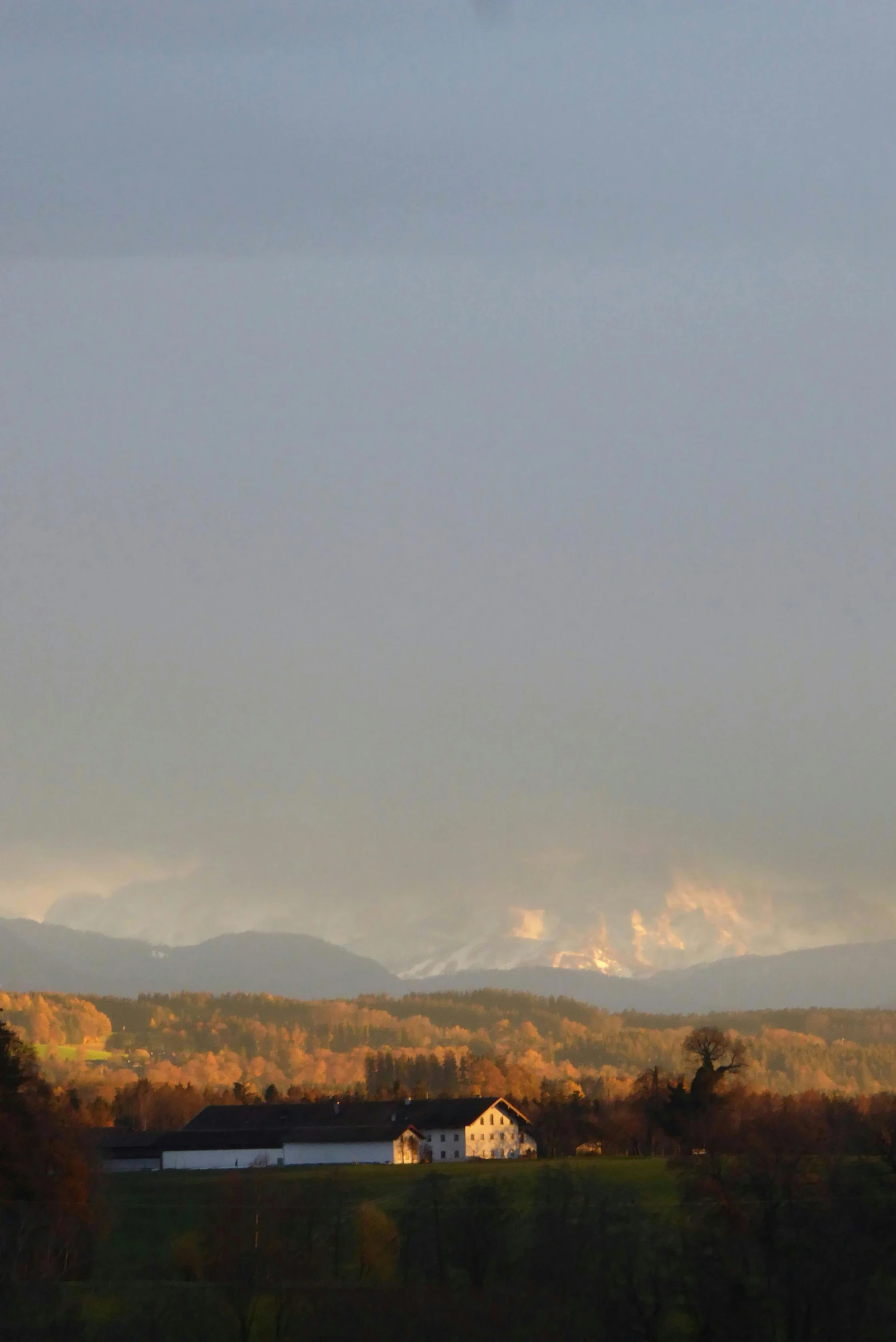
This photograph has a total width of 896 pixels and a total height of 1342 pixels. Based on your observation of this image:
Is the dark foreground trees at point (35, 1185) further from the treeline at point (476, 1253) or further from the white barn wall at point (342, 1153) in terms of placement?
the white barn wall at point (342, 1153)

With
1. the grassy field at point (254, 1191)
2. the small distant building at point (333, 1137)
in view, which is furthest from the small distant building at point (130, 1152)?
the grassy field at point (254, 1191)

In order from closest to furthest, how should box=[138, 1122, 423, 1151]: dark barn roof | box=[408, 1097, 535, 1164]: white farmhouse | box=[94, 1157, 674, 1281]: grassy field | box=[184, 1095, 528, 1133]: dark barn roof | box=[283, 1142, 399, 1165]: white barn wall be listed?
1. box=[94, 1157, 674, 1281]: grassy field
2. box=[283, 1142, 399, 1165]: white barn wall
3. box=[138, 1122, 423, 1151]: dark barn roof
4. box=[408, 1097, 535, 1164]: white farmhouse
5. box=[184, 1095, 528, 1133]: dark barn roof

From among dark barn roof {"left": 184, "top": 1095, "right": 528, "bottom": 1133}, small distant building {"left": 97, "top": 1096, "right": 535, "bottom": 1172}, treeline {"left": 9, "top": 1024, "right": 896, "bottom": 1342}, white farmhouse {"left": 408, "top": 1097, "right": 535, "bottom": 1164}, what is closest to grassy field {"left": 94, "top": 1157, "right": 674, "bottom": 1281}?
treeline {"left": 9, "top": 1024, "right": 896, "bottom": 1342}

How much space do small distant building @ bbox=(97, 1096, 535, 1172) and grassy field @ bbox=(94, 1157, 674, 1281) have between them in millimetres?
13073

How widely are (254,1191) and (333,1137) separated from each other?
59.9 m

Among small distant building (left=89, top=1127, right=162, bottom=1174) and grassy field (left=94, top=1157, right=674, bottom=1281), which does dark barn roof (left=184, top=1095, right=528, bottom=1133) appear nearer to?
small distant building (left=89, top=1127, right=162, bottom=1174)

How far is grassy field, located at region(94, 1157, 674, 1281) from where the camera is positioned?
237 feet

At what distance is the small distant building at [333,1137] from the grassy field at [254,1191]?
1307 cm

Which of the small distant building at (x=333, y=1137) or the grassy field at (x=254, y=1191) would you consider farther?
the small distant building at (x=333, y=1137)

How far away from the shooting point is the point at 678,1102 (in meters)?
122

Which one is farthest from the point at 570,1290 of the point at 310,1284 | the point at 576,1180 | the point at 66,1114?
the point at 66,1114

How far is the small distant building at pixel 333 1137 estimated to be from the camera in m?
131

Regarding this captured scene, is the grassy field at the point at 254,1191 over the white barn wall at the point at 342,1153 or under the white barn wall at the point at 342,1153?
under

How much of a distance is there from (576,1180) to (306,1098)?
325 ft
